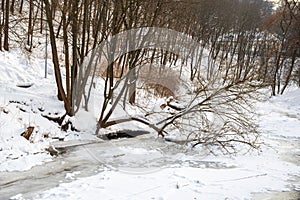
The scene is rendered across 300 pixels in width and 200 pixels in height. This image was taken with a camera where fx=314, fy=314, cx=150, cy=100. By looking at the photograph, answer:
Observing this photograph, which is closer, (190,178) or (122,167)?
(190,178)

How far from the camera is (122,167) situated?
647 centimetres

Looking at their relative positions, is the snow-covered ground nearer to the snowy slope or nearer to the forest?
the snowy slope

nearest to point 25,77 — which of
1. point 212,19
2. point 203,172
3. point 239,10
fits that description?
point 203,172

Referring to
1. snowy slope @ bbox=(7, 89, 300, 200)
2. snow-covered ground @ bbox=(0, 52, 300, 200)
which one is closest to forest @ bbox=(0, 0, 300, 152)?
snow-covered ground @ bbox=(0, 52, 300, 200)

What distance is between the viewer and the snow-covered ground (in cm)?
530

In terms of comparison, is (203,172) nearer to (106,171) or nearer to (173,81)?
(106,171)

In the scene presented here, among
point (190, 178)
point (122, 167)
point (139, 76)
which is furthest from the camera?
point (139, 76)

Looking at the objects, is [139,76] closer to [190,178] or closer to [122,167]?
[122,167]

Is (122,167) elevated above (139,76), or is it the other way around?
(139,76)

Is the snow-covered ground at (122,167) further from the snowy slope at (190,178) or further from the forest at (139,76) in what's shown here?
the forest at (139,76)

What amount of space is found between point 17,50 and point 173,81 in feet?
28.7

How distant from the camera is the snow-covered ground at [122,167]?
530 cm

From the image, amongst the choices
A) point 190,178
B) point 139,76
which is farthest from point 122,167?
point 139,76

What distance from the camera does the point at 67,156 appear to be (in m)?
6.99
